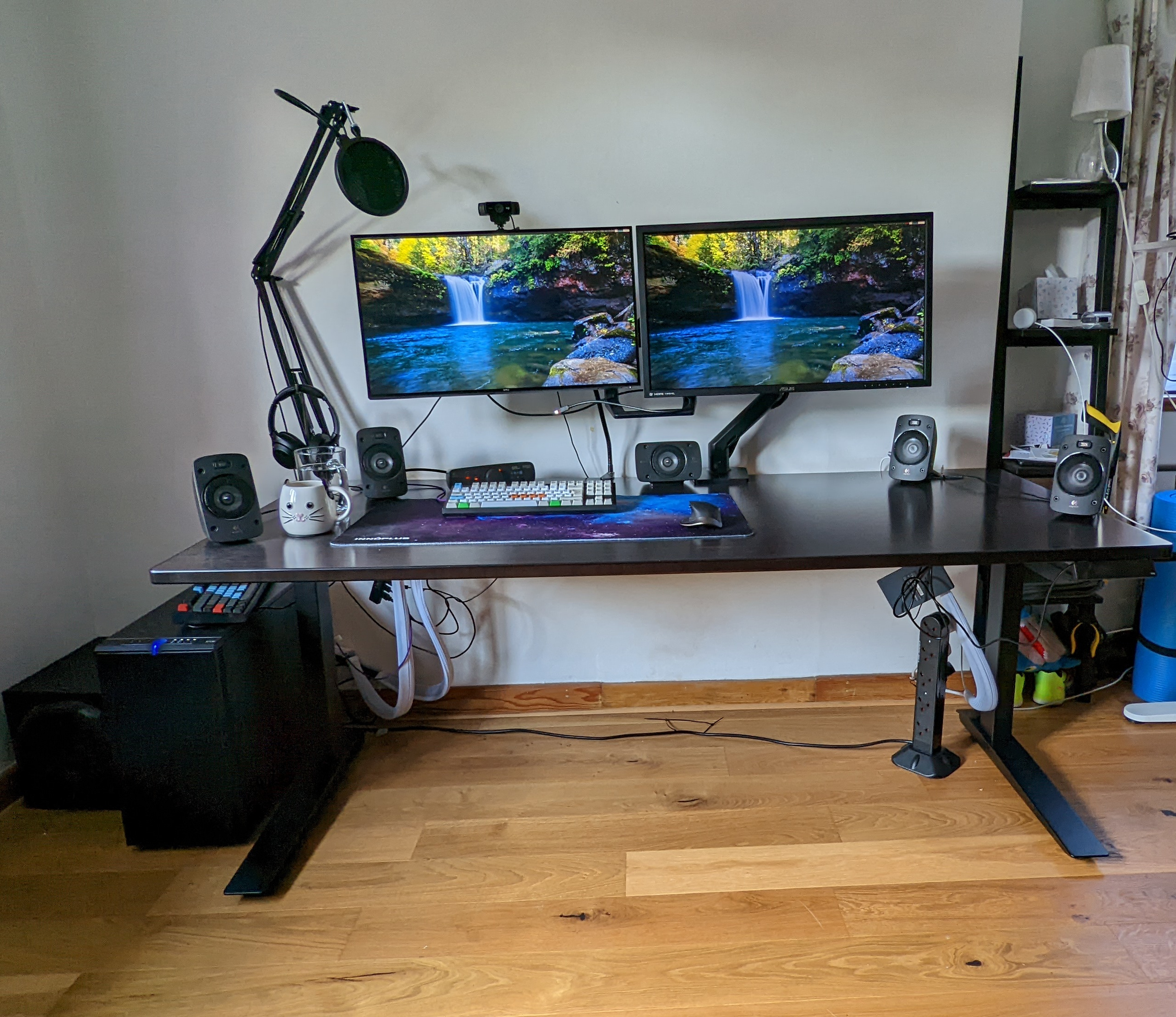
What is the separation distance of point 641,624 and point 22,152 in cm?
199

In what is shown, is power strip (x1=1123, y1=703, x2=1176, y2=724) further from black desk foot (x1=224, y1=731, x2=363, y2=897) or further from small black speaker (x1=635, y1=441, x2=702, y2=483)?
black desk foot (x1=224, y1=731, x2=363, y2=897)

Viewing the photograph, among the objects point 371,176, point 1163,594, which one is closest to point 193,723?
point 371,176

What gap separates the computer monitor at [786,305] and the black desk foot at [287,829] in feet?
3.96

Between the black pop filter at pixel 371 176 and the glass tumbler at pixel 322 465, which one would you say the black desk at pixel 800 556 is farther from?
the black pop filter at pixel 371 176

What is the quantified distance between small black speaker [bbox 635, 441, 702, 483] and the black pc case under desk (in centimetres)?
91

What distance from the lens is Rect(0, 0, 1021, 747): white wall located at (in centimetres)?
179

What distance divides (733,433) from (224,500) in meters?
1.14

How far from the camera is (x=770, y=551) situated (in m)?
1.25

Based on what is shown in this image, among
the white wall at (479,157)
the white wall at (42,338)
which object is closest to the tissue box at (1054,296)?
the white wall at (479,157)

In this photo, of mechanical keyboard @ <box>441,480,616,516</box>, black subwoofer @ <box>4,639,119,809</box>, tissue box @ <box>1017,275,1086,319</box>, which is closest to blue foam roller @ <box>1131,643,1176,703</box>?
tissue box @ <box>1017,275,1086,319</box>

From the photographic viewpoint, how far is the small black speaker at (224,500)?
1.40 metres

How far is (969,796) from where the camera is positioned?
1.71 meters

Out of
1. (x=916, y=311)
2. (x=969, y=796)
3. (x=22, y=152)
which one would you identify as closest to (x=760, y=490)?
(x=916, y=311)

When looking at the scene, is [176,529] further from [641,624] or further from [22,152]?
[641,624]
